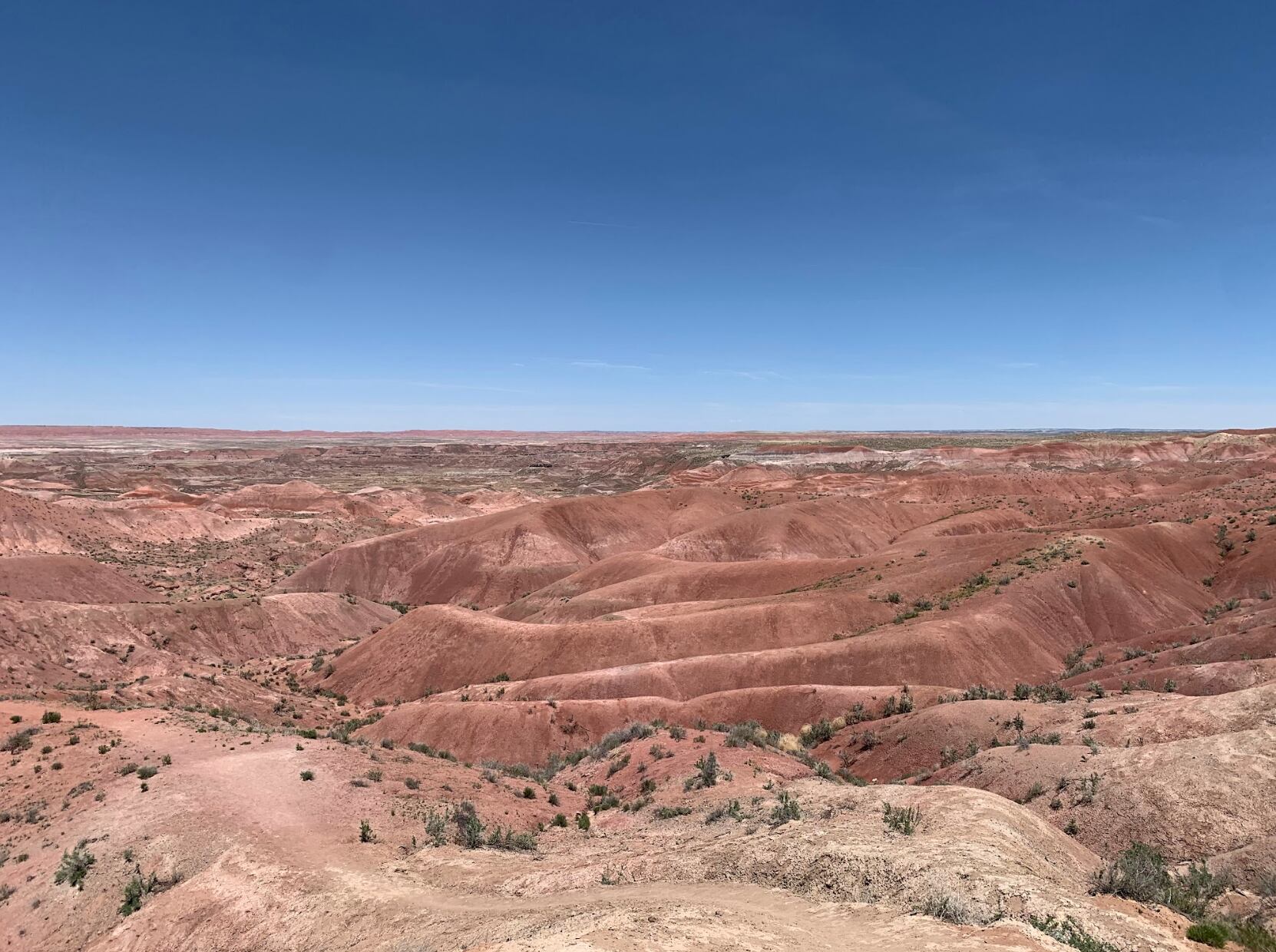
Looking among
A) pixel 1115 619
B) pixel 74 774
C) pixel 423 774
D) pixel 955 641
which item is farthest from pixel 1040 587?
pixel 74 774

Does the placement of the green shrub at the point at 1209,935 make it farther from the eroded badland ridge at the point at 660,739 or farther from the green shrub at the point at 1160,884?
the green shrub at the point at 1160,884

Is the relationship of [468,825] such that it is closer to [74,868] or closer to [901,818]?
[74,868]

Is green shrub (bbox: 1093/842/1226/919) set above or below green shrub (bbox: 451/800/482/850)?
above

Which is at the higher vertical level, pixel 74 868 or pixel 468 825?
pixel 74 868

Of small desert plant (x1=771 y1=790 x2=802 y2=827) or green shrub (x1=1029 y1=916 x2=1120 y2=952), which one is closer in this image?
green shrub (x1=1029 y1=916 x2=1120 y2=952)

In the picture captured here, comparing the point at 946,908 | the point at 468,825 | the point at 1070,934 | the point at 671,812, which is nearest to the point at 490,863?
the point at 468,825

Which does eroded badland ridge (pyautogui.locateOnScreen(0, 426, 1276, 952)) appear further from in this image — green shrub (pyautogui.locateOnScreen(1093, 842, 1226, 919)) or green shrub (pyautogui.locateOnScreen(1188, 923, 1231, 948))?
green shrub (pyautogui.locateOnScreen(1188, 923, 1231, 948))

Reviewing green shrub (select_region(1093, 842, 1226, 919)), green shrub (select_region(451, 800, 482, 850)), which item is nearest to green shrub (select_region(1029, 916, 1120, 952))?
green shrub (select_region(1093, 842, 1226, 919))

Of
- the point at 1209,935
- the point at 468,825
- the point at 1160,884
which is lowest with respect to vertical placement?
the point at 468,825

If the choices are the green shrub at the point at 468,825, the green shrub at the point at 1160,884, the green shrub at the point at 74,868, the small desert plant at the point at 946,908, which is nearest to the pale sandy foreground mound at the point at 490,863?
the small desert plant at the point at 946,908

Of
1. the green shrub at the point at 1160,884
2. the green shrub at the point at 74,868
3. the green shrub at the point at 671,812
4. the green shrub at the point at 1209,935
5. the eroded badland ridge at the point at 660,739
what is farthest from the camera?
the green shrub at the point at 671,812

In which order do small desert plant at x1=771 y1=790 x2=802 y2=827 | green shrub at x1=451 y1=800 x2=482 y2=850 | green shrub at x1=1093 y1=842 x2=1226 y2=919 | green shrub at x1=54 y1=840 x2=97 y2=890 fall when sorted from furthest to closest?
1. green shrub at x1=451 y1=800 x2=482 y2=850
2. small desert plant at x1=771 y1=790 x2=802 y2=827
3. green shrub at x1=54 y1=840 x2=97 y2=890
4. green shrub at x1=1093 y1=842 x2=1226 y2=919
